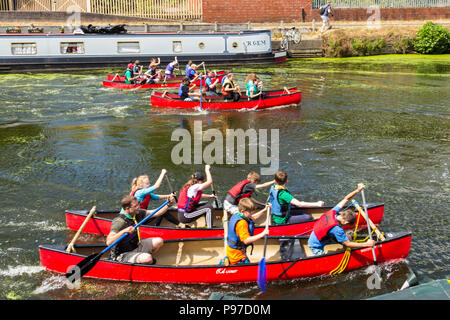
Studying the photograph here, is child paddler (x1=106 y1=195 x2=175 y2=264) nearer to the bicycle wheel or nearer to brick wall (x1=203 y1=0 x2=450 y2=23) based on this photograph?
the bicycle wheel

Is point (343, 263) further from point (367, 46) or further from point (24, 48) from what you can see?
point (367, 46)

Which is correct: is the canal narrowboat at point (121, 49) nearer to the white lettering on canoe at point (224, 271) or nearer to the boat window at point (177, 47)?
the boat window at point (177, 47)

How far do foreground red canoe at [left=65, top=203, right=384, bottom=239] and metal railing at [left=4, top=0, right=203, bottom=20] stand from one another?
32617 mm

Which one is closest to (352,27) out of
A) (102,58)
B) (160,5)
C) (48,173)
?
(160,5)

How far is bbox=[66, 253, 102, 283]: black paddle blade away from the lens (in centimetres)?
931

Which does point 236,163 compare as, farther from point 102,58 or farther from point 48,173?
point 102,58

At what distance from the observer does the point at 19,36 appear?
31.7m

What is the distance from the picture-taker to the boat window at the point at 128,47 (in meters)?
33.6

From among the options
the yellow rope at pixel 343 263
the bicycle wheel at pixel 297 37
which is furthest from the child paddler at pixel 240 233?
the bicycle wheel at pixel 297 37

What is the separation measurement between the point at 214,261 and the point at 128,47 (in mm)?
26373

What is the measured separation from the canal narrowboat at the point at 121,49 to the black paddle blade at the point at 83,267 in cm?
2612

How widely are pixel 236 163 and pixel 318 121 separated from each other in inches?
252

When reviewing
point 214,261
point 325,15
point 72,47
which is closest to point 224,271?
point 214,261

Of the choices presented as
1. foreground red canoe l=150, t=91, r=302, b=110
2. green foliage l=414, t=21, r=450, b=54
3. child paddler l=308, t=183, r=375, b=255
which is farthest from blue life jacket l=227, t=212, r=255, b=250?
green foliage l=414, t=21, r=450, b=54
